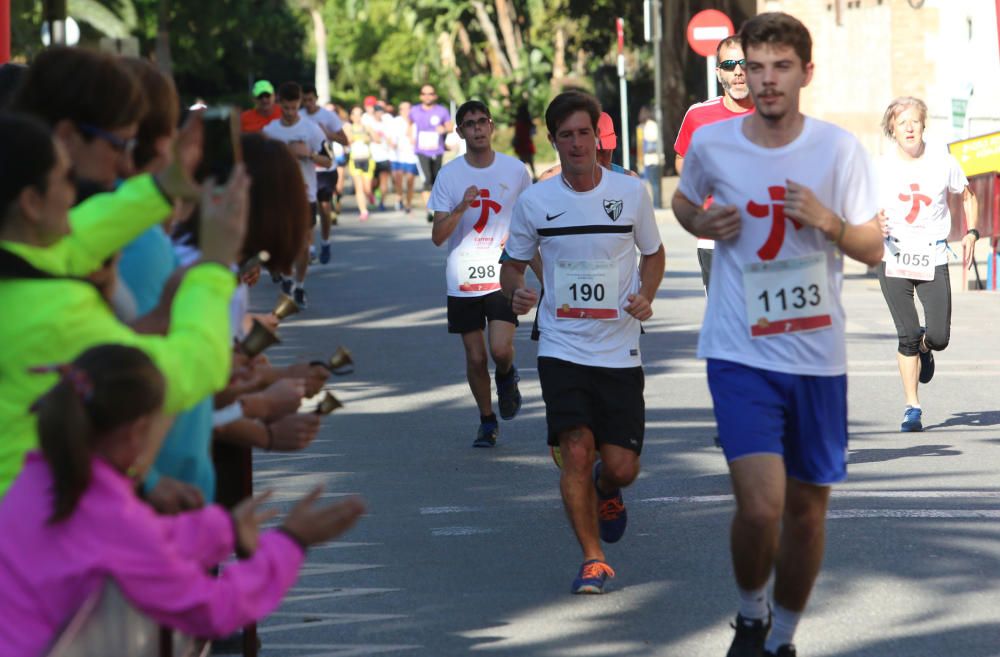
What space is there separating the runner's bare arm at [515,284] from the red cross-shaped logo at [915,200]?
3918 millimetres

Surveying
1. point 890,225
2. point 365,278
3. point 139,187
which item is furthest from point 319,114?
point 139,187

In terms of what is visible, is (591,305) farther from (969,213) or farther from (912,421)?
(969,213)

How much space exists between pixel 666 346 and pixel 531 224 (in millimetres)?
7360

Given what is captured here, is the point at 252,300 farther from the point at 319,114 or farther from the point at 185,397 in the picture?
the point at 185,397

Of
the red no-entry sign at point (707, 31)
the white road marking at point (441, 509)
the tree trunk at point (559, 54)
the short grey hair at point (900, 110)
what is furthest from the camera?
the tree trunk at point (559, 54)

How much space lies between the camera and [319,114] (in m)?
21.0

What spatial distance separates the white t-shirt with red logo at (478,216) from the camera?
420 inches

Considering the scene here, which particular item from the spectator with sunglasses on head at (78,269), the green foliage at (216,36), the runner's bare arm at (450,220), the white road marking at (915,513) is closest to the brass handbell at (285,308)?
the spectator with sunglasses on head at (78,269)

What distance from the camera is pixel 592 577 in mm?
6988

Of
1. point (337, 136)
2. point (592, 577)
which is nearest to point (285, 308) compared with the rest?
point (592, 577)

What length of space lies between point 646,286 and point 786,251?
1.77 meters

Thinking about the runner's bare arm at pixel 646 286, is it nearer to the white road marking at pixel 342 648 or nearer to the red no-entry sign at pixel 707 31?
the white road marking at pixel 342 648

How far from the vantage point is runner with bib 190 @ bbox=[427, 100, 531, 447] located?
34.8 ft

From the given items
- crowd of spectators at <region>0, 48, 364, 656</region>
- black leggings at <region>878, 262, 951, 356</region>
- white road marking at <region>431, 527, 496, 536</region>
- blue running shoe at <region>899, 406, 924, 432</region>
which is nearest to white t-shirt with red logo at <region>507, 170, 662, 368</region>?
white road marking at <region>431, 527, 496, 536</region>
